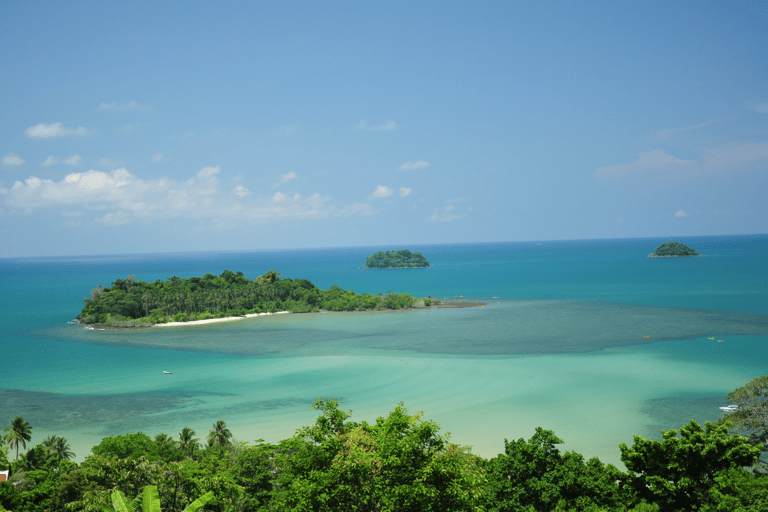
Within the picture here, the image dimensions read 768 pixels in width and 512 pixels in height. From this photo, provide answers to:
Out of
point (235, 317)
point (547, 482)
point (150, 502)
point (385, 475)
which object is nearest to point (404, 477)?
point (385, 475)

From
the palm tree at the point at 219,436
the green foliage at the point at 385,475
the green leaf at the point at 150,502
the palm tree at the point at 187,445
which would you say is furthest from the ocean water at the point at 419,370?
the green leaf at the point at 150,502

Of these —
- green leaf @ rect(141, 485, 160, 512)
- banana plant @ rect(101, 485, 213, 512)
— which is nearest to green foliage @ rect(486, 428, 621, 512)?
banana plant @ rect(101, 485, 213, 512)

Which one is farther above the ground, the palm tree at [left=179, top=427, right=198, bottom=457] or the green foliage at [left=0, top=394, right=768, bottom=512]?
the green foliage at [left=0, top=394, right=768, bottom=512]

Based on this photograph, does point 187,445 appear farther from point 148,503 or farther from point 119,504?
point 148,503

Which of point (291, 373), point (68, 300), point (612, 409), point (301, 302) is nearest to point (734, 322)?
point (612, 409)

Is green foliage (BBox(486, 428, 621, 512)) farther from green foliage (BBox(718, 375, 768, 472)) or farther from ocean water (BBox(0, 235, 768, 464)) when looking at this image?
ocean water (BBox(0, 235, 768, 464))

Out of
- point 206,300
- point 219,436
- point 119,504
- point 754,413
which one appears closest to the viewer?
point 119,504

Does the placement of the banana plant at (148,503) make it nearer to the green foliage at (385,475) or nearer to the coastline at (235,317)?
the green foliage at (385,475)
